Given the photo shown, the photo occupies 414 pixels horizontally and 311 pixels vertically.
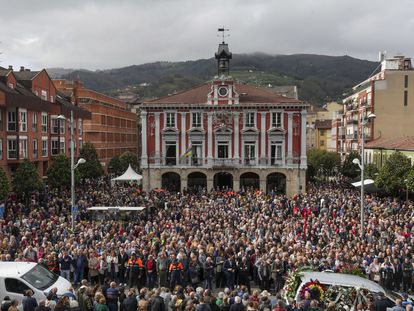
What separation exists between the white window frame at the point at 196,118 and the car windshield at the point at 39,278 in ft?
128

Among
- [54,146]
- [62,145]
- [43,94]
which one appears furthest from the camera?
[62,145]

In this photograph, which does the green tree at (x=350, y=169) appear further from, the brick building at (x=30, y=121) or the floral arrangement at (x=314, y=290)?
the floral arrangement at (x=314, y=290)

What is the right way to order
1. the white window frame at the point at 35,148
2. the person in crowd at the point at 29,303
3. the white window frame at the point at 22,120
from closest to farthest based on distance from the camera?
the person in crowd at the point at 29,303, the white window frame at the point at 22,120, the white window frame at the point at 35,148

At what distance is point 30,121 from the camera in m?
44.5

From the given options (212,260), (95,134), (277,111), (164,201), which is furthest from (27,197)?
(95,134)

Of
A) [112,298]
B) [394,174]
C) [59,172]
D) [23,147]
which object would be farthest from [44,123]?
[112,298]

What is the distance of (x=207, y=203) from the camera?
3728cm

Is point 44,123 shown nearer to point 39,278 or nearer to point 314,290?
point 39,278

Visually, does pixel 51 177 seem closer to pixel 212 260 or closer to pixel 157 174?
pixel 157 174

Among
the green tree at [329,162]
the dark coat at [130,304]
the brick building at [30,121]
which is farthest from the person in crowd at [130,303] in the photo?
the green tree at [329,162]

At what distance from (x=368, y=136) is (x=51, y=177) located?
4262 centimetres

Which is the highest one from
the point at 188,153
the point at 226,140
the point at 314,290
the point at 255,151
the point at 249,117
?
the point at 249,117

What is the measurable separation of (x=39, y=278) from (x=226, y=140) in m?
40.0

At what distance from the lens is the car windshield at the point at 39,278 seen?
15219mm
